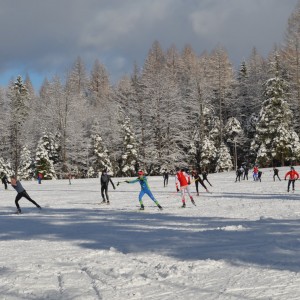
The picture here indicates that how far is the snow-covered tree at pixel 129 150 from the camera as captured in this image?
5456 centimetres

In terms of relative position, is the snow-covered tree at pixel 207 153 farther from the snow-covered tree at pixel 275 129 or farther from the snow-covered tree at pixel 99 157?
the snow-covered tree at pixel 99 157

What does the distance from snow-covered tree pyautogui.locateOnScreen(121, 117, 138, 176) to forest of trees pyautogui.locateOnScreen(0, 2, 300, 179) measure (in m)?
0.13

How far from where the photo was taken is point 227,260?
622 cm

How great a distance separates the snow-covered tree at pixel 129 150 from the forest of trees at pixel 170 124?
0.43ft

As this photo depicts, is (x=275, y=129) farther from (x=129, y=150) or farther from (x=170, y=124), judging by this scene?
(x=129, y=150)

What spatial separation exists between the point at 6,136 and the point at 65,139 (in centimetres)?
1064

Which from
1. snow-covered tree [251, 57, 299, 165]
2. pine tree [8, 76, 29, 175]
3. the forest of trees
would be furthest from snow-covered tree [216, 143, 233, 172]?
pine tree [8, 76, 29, 175]

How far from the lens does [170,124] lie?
52969mm

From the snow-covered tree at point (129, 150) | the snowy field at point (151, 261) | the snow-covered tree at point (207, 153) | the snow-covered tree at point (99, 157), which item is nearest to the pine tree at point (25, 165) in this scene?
the snow-covered tree at point (99, 157)

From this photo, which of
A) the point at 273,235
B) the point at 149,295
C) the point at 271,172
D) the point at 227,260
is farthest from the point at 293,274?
the point at 271,172

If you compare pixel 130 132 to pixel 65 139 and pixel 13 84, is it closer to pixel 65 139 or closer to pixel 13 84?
pixel 65 139

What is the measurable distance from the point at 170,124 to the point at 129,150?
21.0ft

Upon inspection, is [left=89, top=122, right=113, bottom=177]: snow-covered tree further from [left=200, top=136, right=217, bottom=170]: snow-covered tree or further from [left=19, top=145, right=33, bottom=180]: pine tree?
[left=200, top=136, right=217, bottom=170]: snow-covered tree

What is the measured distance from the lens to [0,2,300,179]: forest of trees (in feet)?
167
